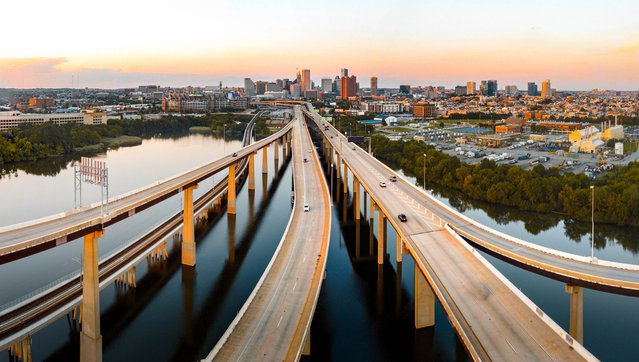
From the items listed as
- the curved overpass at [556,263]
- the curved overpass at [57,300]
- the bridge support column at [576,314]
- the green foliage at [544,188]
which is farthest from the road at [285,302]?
the green foliage at [544,188]

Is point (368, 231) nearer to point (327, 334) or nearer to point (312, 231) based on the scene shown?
point (312, 231)

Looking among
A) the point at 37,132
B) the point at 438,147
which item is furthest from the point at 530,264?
the point at 37,132

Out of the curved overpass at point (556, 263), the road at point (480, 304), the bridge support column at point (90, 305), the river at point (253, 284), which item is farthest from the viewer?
the river at point (253, 284)

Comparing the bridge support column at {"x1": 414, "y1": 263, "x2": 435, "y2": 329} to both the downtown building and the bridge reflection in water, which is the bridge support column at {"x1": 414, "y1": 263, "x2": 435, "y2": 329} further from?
the downtown building

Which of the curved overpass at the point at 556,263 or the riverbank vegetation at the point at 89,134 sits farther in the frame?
the riverbank vegetation at the point at 89,134

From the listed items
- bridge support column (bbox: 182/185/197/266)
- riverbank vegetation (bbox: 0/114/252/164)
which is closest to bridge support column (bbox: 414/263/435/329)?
bridge support column (bbox: 182/185/197/266)

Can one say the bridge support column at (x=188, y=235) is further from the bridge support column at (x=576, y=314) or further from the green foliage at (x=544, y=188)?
the green foliage at (x=544, y=188)

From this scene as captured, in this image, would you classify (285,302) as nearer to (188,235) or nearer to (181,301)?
(181,301)
